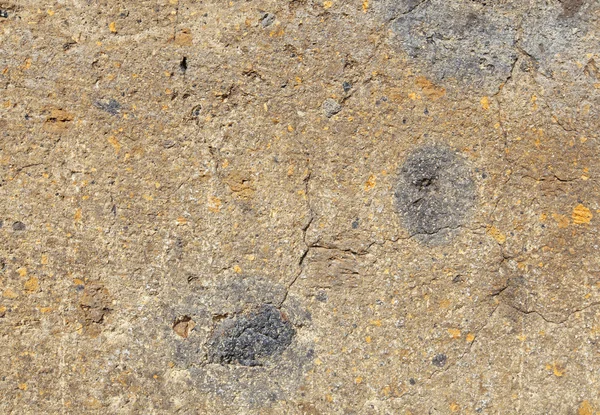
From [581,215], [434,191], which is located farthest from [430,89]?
[581,215]

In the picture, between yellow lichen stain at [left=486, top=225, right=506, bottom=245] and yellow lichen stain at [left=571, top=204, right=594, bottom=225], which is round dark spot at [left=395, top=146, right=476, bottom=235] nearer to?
yellow lichen stain at [left=486, top=225, right=506, bottom=245]

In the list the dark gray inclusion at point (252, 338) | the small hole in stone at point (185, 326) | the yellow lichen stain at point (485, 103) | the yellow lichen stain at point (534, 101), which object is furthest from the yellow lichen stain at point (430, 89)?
the small hole in stone at point (185, 326)

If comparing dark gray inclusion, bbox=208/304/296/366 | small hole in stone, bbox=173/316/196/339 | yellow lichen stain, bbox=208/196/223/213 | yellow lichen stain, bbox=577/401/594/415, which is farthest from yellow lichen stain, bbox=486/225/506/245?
small hole in stone, bbox=173/316/196/339

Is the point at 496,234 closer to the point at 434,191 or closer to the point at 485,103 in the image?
the point at 434,191

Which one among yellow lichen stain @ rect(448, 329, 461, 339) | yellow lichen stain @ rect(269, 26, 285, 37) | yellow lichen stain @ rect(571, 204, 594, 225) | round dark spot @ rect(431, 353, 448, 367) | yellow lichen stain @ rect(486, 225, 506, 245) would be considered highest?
yellow lichen stain @ rect(269, 26, 285, 37)

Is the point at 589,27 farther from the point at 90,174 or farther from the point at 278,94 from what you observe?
the point at 90,174

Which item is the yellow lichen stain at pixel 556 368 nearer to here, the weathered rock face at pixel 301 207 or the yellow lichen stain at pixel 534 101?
the weathered rock face at pixel 301 207
